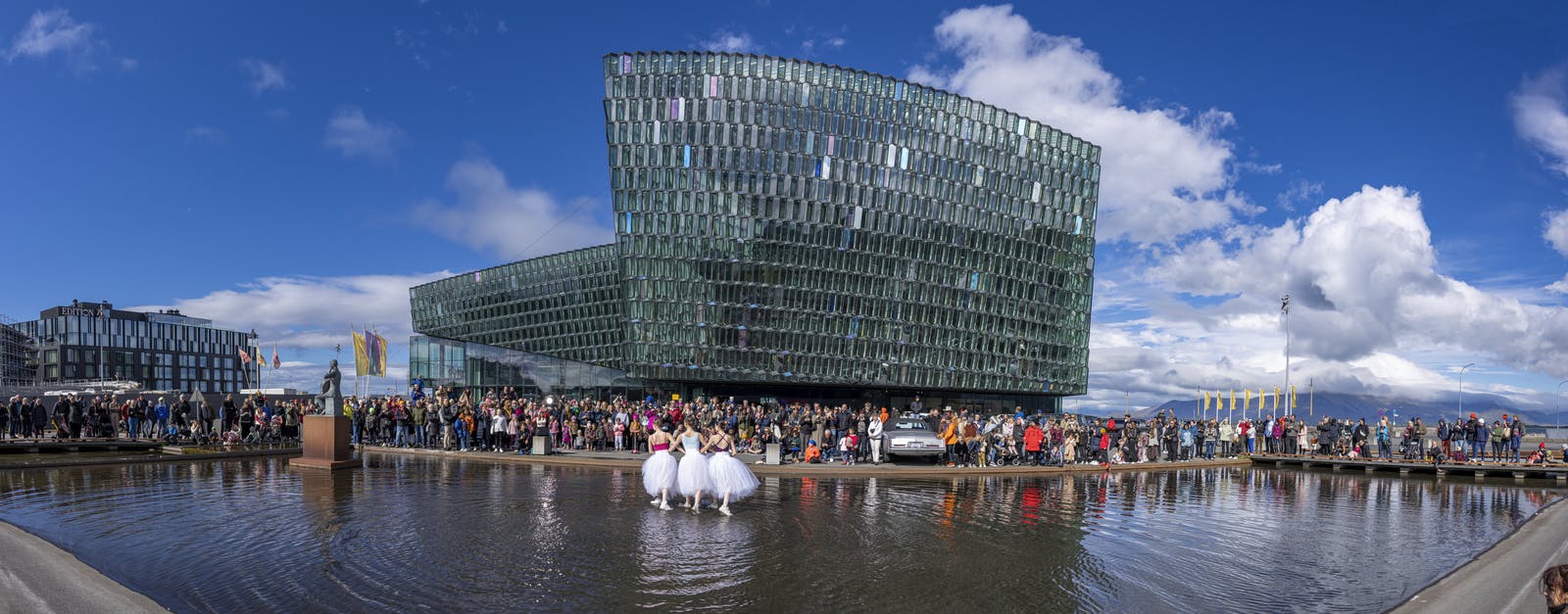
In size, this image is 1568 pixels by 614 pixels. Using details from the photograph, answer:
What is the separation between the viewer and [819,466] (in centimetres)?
2645

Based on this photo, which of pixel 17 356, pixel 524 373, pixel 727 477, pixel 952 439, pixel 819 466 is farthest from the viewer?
pixel 17 356

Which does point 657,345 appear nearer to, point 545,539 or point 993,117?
point 993,117

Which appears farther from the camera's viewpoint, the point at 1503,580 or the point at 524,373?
the point at 524,373

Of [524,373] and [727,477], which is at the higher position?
[727,477]

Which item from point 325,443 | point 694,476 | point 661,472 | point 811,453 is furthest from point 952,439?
point 325,443

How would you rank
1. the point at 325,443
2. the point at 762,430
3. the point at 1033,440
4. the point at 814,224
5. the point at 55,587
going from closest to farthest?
the point at 55,587, the point at 325,443, the point at 1033,440, the point at 762,430, the point at 814,224

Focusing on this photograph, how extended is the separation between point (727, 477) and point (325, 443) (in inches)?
526

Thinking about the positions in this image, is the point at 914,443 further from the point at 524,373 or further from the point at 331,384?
the point at 524,373

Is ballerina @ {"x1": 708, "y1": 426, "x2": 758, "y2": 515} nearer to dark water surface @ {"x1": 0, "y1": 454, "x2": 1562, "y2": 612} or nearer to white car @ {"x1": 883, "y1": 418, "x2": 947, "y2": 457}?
dark water surface @ {"x1": 0, "y1": 454, "x2": 1562, "y2": 612}

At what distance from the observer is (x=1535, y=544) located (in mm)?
14352

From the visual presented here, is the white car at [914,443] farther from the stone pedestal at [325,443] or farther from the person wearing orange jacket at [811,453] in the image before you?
the stone pedestal at [325,443]

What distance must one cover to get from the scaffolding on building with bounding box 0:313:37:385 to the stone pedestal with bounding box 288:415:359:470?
11928 cm

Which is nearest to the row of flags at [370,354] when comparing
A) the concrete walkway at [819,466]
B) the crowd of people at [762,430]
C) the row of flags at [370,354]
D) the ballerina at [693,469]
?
the row of flags at [370,354]

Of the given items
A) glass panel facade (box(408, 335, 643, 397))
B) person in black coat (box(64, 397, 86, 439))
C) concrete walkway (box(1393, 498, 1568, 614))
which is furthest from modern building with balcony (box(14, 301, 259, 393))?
concrete walkway (box(1393, 498, 1568, 614))
